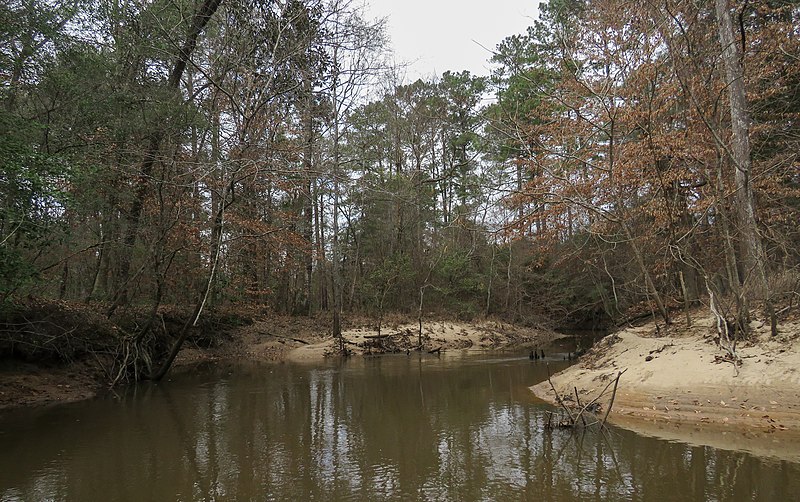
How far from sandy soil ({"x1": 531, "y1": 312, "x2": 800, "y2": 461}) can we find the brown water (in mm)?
764

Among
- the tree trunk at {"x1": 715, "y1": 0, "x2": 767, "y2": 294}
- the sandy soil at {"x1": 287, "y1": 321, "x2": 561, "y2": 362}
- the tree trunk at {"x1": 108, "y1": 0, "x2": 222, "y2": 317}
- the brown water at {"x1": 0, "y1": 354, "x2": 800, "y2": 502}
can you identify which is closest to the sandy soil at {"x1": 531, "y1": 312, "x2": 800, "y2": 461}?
the brown water at {"x1": 0, "y1": 354, "x2": 800, "y2": 502}

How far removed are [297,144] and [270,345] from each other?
11.4 metres

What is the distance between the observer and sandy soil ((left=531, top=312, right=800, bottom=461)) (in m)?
7.45

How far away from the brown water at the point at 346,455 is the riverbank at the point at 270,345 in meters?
1.33

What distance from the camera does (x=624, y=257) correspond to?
20.6 metres

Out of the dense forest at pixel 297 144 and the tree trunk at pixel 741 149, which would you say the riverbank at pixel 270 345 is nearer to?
the dense forest at pixel 297 144

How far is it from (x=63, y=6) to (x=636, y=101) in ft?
47.2

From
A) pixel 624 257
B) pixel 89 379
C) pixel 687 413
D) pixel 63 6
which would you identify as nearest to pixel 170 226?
pixel 89 379

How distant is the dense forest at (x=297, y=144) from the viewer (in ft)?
30.8

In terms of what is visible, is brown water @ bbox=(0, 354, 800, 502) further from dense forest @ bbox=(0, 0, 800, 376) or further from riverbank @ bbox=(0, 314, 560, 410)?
dense forest @ bbox=(0, 0, 800, 376)

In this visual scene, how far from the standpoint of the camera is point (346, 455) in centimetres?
716

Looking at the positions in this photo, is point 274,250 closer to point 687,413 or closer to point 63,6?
point 63,6

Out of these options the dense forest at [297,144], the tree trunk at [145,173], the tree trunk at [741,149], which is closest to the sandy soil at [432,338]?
the dense forest at [297,144]

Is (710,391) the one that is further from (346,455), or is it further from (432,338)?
(432,338)
